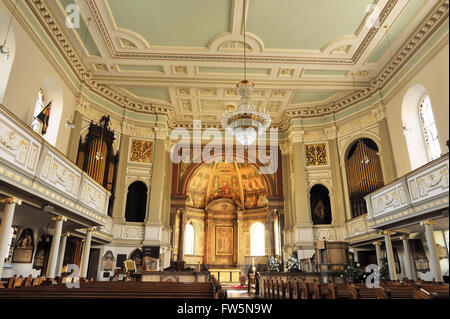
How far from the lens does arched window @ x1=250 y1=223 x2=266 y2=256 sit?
23.6 m

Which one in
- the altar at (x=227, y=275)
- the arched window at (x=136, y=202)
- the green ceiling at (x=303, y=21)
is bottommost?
the altar at (x=227, y=275)

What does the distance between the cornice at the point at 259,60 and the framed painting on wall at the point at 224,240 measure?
9.10m

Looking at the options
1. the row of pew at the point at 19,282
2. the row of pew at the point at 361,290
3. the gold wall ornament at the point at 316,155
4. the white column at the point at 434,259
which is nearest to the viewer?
the row of pew at the point at 361,290

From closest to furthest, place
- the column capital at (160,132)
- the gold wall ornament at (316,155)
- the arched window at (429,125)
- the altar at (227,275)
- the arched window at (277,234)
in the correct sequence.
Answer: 1. the arched window at (429,125)
2. the gold wall ornament at (316,155)
3. the column capital at (160,132)
4. the arched window at (277,234)
5. the altar at (227,275)

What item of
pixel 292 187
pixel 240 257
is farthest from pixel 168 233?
pixel 240 257

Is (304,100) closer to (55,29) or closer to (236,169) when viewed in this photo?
(236,169)

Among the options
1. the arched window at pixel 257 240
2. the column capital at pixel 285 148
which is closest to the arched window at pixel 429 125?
the column capital at pixel 285 148

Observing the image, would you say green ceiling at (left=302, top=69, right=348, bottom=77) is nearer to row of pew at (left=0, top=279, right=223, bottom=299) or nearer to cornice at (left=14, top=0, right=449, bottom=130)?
cornice at (left=14, top=0, right=449, bottom=130)

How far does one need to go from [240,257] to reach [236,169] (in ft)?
20.8

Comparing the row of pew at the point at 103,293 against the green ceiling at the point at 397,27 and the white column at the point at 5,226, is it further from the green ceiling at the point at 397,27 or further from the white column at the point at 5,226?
the green ceiling at the point at 397,27

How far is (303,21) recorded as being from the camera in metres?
11.3

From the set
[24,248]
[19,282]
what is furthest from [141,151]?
[19,282]

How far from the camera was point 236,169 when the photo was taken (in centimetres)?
2377

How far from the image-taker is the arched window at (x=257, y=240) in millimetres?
23566
